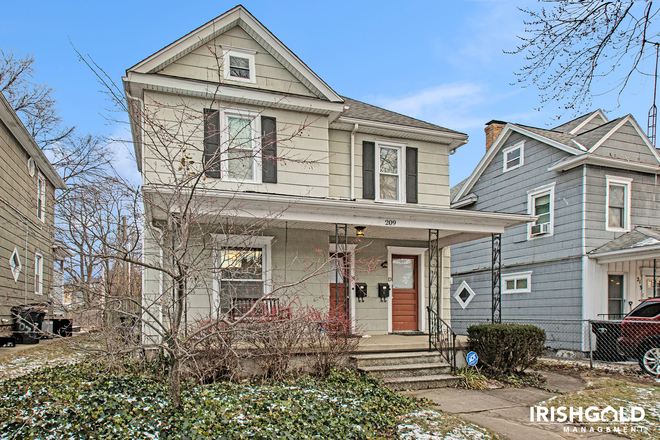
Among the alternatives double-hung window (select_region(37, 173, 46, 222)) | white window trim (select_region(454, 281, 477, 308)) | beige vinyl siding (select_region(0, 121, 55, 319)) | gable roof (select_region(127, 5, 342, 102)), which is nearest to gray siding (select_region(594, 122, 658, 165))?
white window trim (select_region(454, 281, 477, 308))

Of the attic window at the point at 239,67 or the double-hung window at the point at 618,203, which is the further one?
the double-hung window at the point at 618,203

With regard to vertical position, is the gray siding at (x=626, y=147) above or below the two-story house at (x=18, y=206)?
above

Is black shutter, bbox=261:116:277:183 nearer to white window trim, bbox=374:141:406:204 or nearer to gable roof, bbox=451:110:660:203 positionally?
white window trim, bbox=374:141:406:204

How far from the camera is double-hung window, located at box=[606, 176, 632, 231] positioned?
12.9 metres

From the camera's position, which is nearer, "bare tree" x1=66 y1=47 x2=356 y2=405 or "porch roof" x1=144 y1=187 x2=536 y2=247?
"bare tree" x1=66 y1=47 x2=356 y2=405

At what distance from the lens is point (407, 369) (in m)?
7.91

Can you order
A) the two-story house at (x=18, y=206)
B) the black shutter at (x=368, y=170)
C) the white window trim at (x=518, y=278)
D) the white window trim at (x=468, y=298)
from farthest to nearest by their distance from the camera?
the white window trim at (x=468, y=298), the white window trim at (x=518, y=278), the two-story house at (x=18, y=206), the black shutter at (x=368, y=170)

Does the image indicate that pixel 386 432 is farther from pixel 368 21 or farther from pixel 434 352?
pixel 368 21

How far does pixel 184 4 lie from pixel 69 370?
5.74m

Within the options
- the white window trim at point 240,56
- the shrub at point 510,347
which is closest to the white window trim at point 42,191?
the white window trim at point 240,56

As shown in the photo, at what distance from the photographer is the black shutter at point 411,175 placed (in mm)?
11133

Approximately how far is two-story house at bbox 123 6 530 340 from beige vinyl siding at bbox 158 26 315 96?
2 centimetres

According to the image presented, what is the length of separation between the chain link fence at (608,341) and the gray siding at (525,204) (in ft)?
6.94

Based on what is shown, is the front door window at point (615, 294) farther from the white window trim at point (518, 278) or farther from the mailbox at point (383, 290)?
the mailbox at point (383, 290)
